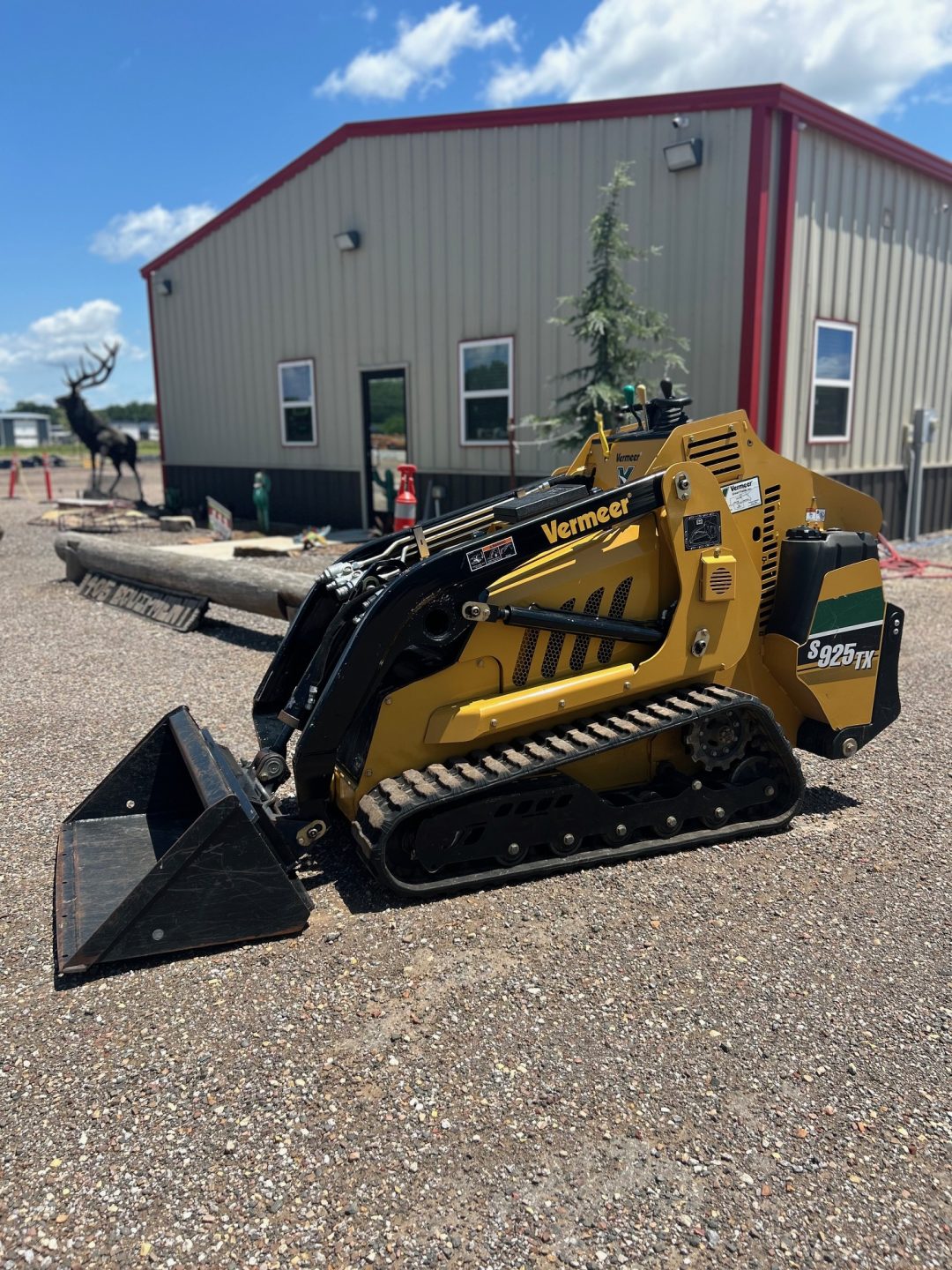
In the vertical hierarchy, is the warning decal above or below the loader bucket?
above

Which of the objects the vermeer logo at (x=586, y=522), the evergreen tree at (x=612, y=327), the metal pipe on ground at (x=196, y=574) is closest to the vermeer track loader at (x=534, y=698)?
the vermeer logo at (x=586, y=522)

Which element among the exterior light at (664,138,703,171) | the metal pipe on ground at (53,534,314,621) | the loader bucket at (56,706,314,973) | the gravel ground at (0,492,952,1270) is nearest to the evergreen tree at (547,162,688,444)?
the exterior light at (664,138,703,171)

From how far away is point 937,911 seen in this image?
3.67 meters

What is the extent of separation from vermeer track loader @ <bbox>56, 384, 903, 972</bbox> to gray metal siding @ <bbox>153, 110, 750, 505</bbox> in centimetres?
680

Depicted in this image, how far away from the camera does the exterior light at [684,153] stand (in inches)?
408

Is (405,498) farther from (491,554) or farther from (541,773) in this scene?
(541,773)

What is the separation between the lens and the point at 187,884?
3258 mm

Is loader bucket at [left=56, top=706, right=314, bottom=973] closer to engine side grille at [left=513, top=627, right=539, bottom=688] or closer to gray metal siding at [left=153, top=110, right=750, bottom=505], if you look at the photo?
engine side grille at [left=513, top=627, right=539, bottom=688]

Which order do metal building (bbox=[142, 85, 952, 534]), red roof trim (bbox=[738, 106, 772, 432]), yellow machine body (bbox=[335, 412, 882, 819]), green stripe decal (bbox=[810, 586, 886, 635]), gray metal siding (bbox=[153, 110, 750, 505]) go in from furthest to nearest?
gray metal siding (bbox=[153, 110, 750, 505]), metal building (bbox=[142, 85, 952, 534]), red roof trim (bbox=[738, 106, 772, 432]), green stripe decal (bbox=[810, 586, 886, 635]), yellow machine body (bbox=[335, 412, 882, 819])

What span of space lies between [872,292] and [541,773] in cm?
1083

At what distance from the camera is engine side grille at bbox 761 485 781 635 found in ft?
15.1

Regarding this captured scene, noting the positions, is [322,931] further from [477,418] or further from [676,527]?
[477,418]

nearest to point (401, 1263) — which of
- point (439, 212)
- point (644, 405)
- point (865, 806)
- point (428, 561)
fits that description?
point (428, 561)

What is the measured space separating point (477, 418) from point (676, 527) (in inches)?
369
